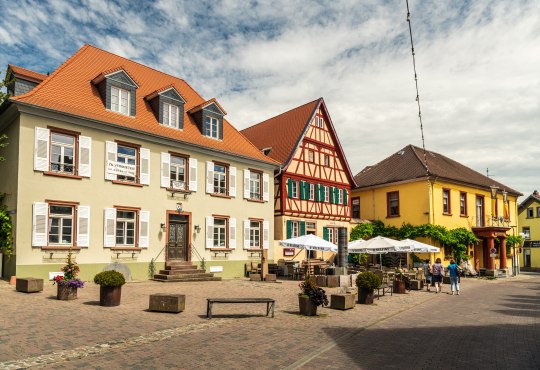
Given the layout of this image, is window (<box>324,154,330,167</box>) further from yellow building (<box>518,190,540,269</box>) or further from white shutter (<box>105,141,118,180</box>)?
yellow building (<box>518,190,540,269</box>)

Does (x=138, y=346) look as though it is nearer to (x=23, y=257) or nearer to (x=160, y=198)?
(x=23, y=257)

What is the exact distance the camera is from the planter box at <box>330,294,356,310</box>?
1409 centimetres

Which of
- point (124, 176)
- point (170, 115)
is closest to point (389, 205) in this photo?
point (170, 115)

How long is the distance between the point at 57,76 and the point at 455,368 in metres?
19.1

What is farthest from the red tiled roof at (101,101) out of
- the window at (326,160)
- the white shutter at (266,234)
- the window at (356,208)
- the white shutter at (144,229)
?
the window at (356,208)

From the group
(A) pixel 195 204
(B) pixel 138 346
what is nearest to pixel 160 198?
(A) pixel 195 204

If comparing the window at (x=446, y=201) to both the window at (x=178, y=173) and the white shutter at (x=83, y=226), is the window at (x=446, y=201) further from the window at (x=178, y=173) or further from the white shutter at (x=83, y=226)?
the white shutter at (x=83, y=226)

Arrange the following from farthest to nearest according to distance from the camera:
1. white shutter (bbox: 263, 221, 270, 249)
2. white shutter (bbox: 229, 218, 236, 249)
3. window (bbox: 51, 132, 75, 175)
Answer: white shutter (bbox: 263, 221, 270, 249) < white shutter (bbox: 229, 218, 236, 249) < window (bbox: 51, 132, 75, 175)

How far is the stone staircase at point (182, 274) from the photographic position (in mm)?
20703

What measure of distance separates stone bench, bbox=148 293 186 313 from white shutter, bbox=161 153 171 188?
33.5 ft

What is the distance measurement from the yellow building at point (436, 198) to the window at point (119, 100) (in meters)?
19.8

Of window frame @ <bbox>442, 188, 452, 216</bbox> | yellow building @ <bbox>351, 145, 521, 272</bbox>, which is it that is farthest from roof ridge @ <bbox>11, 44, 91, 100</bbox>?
window frame @ <bbox>442, 188, 452, 216</bbox>

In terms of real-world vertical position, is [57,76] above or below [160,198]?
above

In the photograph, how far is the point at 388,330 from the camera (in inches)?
440
